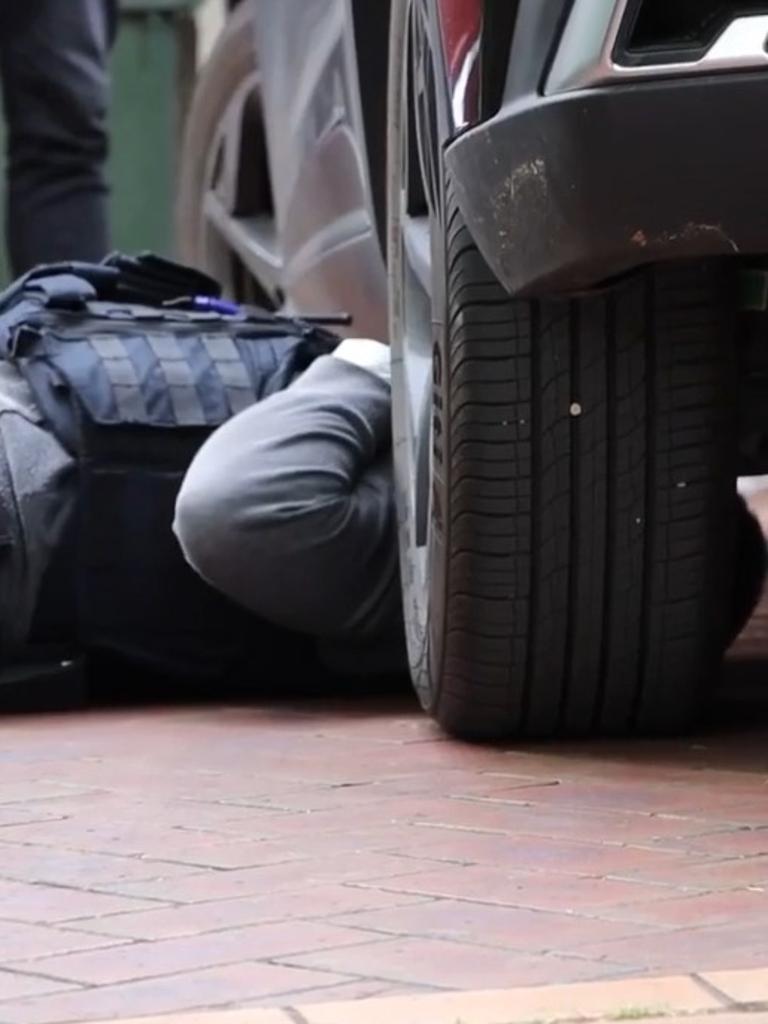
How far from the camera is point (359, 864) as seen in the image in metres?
1.99

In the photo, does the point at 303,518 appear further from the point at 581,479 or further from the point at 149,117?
the point at 149,117

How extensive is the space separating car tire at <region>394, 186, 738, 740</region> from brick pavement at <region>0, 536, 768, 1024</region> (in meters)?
0.12

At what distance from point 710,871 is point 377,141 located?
6.15 feet

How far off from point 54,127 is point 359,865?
3.58 meters

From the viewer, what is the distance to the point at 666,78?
199cm

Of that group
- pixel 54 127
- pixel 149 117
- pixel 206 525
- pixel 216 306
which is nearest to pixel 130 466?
pixel 206 525

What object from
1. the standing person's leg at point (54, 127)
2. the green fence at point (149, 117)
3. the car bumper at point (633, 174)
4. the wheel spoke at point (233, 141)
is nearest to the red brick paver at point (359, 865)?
the car bumper at point (633, 174)

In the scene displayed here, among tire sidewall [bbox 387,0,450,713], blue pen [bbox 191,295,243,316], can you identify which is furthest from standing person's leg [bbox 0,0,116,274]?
tire sidewall [bbox 387,0,450,713]

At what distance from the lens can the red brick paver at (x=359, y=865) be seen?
5.30ft

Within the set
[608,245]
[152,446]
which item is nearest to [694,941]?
[608,245]

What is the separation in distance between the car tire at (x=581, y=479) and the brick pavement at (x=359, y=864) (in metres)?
0.12

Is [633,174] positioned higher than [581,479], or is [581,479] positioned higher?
[633,174]

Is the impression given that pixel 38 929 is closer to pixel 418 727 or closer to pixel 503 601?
pixel 503 601

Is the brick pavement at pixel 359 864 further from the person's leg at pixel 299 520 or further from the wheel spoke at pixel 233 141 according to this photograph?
the wheel spoke at pixel 233 141
